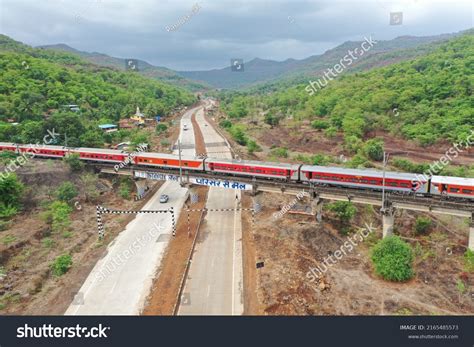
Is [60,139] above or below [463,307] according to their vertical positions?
above

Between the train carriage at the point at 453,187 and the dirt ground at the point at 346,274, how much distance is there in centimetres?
558

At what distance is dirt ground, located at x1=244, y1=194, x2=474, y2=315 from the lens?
22.1 metres

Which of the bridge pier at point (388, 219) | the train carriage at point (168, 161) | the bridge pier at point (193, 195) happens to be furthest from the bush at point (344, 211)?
the bridge pier at point (193, 195)

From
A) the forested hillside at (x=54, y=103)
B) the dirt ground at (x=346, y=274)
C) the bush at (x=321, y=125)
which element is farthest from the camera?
the bush at (x=321, y=125)

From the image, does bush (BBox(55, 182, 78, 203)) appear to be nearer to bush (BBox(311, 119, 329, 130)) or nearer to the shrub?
the shrub

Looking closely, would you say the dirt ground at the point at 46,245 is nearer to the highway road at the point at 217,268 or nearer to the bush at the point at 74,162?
the bush at the point at 74,162

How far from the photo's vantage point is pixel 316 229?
3278 centimetres

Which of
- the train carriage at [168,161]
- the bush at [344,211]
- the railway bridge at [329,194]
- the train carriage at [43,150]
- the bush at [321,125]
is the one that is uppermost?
the bush at [321,125]

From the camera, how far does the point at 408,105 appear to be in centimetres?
8075

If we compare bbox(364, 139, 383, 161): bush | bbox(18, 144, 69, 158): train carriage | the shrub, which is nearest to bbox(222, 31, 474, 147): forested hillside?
bbox(364, 139, 383, 161): bush

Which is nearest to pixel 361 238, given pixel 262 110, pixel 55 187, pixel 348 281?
pixel 348 281

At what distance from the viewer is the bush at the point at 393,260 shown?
25.3m

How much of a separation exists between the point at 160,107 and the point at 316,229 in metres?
96.1
